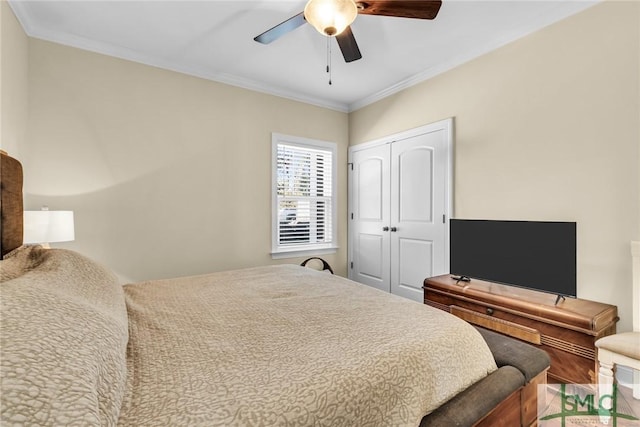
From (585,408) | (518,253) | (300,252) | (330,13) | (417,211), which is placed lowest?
(585,408)

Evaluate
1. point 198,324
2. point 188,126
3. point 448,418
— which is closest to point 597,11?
point 448,418

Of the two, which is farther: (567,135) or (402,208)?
(402,208)

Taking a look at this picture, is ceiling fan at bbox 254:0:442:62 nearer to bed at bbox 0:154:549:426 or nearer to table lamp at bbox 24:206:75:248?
bed at bbox 0:154:549:426

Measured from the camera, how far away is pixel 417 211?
3.33 meters

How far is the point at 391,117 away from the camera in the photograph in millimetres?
3648

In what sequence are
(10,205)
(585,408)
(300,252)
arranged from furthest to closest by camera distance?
(300,252)
(585,408)
(10,205)

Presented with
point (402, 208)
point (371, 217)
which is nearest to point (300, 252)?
point (371, 217)

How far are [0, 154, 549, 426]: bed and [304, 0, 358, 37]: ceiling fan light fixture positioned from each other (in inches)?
57.7

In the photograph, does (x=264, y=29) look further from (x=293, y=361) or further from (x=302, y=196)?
(x=293, y=361)

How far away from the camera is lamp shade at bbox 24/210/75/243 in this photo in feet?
6.31

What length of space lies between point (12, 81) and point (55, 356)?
8.51ft

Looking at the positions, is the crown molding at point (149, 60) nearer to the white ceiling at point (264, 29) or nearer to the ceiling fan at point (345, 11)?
the white ceiling at point (264, 29)

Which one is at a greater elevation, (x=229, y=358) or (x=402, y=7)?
(x=402, y=7)

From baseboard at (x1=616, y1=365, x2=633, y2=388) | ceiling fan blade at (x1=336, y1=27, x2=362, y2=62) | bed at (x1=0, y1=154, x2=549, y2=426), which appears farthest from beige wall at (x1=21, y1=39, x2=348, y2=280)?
baseboard at (x1=616, y1=365, x2=633, y2=388)
